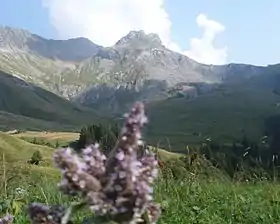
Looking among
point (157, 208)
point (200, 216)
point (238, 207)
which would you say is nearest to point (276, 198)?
point (238, 207)

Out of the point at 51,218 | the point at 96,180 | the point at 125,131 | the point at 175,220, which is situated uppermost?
the point at 125,131

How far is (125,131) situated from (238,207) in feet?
26.1

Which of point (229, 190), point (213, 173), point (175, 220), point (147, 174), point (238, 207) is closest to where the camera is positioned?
point (147, 174)

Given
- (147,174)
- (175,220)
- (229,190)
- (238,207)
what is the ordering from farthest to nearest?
1. (229,190)
2. (238,207)
3. (175,220)
4. (147,174)

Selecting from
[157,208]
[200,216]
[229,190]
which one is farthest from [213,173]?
[157,208]

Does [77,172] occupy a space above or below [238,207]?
above

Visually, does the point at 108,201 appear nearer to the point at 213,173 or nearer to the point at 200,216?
the point at 200,216

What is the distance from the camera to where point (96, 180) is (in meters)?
1.25

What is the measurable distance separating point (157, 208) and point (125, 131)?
338 mm

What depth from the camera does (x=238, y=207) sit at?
8852mm

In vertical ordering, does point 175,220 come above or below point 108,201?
below

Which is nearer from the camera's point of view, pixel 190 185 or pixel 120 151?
pixel 120 151

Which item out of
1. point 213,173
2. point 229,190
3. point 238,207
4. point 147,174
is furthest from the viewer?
point 213,173

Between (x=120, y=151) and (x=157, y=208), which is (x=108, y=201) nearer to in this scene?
(x=120, y=151)
